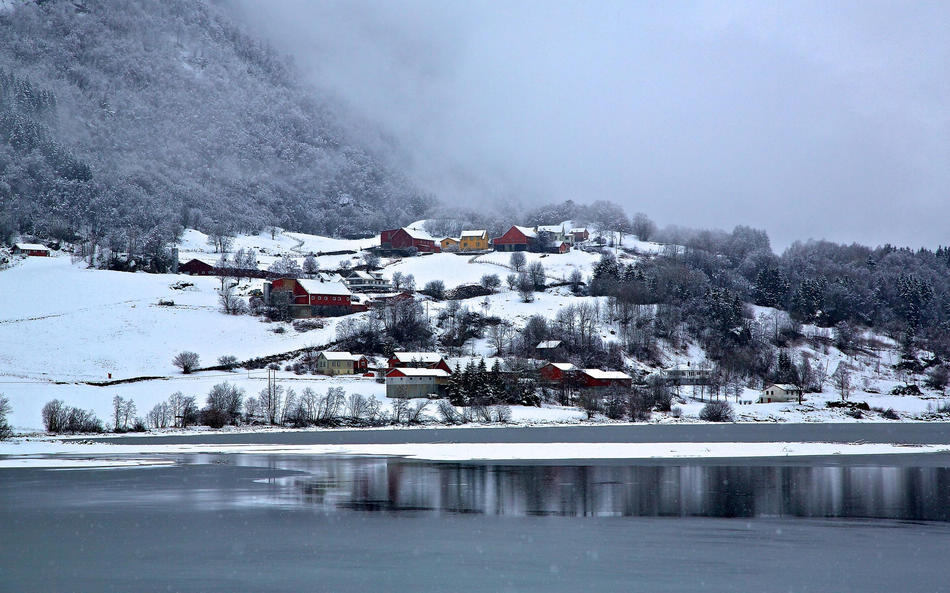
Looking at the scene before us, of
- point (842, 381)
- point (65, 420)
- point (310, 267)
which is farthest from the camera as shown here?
point (310, 267)

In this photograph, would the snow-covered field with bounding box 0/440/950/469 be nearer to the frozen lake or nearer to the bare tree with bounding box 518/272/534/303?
the frozen lake

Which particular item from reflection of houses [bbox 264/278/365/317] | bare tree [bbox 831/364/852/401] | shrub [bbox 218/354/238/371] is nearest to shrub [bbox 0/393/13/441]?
shrub [bbox 218/354/238/371]

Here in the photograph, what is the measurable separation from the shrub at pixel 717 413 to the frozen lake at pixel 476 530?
48504mm

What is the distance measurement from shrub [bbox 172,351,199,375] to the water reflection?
54.7 m

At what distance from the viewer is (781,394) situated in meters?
107

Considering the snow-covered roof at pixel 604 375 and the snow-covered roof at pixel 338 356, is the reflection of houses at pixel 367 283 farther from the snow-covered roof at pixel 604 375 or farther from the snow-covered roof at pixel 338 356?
the snow-covered roof at pixel 604 375

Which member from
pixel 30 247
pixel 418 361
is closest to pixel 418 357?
pixel 418 361

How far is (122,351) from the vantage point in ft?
328

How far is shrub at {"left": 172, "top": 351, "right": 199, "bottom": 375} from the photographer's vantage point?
315 feet

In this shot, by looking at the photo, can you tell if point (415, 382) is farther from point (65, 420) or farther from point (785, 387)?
point (785, 387)

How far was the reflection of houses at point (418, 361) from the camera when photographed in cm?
9947

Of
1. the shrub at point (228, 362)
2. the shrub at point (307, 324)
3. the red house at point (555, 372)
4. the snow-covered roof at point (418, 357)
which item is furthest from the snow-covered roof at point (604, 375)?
the shrub at point (228, 362)

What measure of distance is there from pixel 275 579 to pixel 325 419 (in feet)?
204

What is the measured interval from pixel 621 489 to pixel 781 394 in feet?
262
